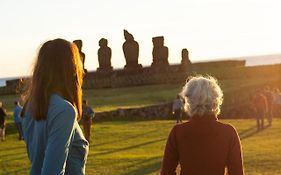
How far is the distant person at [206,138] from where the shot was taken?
15.7 feet

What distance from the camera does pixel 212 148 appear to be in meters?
4.86

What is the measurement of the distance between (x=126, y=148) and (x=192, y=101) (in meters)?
13.9

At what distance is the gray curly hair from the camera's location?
4.75 metres

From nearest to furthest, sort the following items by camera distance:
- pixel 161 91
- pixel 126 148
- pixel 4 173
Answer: pixel 4 173, pixel 126 148, pixel 161 91

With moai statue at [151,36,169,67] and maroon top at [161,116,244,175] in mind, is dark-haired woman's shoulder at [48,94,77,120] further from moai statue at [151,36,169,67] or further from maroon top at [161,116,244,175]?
moai statue at [151,36,169,67]

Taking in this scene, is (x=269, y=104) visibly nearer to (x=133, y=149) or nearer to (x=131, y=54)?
(x=133, y=149)

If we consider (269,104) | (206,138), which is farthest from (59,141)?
(269,104)

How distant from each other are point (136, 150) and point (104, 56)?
1164 inches

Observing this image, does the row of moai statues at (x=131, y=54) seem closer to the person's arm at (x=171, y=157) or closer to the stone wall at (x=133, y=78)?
the stone wall at (x=133, y=78)

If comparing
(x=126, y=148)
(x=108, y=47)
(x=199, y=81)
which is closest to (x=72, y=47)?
(x=199, y=81)

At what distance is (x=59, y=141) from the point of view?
3.47 meters

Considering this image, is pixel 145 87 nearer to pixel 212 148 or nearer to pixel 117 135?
pixel 117 135

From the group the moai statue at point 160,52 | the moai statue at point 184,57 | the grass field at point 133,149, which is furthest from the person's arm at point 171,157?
the moai statue at point 184,57

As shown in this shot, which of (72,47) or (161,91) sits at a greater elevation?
(72,47)
